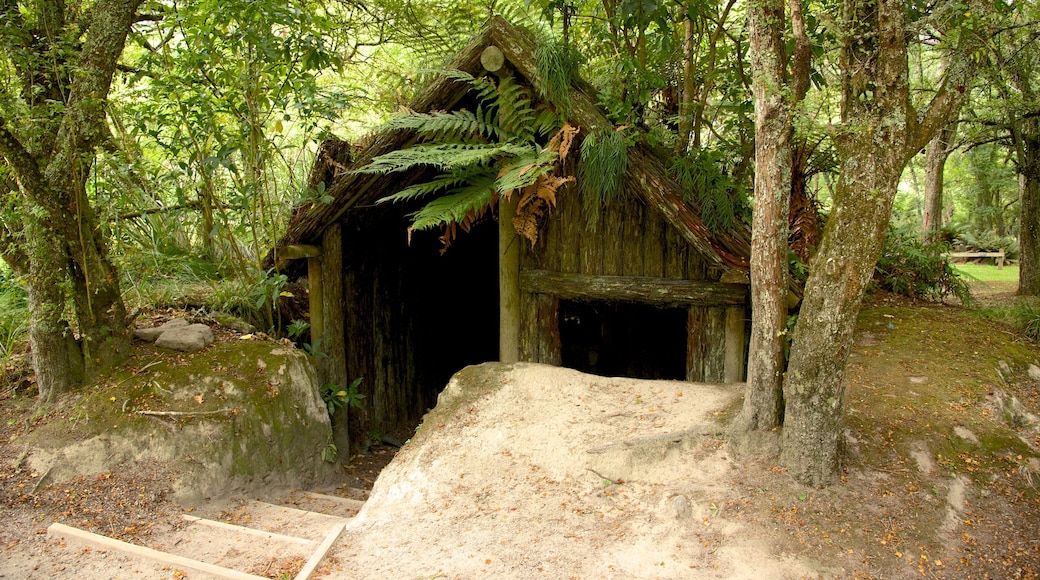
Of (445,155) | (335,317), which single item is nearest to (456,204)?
(445,155)

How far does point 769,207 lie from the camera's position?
3482 millimetres

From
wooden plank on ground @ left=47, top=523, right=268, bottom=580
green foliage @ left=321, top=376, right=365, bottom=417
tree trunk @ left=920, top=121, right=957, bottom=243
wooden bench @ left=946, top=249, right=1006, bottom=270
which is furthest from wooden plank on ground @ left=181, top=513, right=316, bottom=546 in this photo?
wooden bench @ left=946, top=249, right=1006, bottom=270

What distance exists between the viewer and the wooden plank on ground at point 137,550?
3175mm

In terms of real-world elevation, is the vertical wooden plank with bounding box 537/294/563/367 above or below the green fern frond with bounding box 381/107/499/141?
below

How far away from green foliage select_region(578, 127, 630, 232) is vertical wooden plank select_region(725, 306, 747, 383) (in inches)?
55.0

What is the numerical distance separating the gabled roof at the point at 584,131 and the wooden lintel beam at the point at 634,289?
372mm

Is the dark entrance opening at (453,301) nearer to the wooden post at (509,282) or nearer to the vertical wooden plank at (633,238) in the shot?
the wooden post at (509,282)

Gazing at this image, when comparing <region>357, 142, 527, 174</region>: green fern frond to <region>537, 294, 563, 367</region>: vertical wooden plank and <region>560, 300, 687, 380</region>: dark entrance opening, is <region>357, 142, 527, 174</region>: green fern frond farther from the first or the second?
<region>560, 300, 687, 380</region>: dark entrance opening

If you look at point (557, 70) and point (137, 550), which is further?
point (557, 70)

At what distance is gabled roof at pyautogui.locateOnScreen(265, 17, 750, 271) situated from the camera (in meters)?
4.75

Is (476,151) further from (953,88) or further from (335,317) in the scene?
(953,88)

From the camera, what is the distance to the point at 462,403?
4.90 m

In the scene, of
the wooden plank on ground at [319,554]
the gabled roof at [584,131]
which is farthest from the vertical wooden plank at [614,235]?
the wooden plank on ground at [319,554]

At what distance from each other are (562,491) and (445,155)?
2579mm
